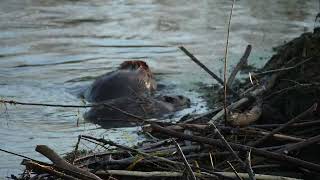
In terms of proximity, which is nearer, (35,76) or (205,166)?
(205,166)

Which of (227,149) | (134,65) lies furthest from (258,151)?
(134,65)

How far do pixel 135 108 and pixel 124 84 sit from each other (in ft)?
3.40

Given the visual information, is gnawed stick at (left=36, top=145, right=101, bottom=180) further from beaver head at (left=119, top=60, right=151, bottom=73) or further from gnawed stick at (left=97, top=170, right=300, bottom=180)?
beaver head at (left=119, top=60, right=151, bottom=73)

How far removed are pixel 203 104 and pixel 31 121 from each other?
2012 millimetres

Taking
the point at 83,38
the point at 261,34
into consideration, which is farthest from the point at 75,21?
the point at 261,34

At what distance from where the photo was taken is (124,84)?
9.23 metres

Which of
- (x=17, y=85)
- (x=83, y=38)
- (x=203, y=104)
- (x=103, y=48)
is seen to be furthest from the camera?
(x=83, y=38)

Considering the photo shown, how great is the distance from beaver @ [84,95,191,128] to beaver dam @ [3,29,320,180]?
2.26 metres

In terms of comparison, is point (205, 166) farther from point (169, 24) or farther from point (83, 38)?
point (169, 24)

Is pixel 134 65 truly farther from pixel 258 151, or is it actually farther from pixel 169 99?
pixel 258 151

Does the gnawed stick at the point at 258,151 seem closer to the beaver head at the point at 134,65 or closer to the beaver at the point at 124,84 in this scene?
the beaver at the point at 124,84

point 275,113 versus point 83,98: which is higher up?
point 275,113

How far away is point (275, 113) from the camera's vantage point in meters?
5.65

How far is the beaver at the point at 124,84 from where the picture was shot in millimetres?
9094
